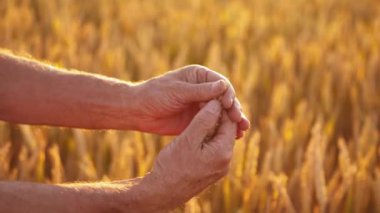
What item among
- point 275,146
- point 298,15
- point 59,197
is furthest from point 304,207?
point 298,15

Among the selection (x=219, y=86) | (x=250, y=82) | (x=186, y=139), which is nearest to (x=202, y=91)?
(x=219, y=86)

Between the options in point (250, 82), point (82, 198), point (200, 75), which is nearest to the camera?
point (82, 198)

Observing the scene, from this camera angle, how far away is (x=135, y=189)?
1.25 metres

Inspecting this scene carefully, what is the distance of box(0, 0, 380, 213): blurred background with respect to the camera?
1.71 meters

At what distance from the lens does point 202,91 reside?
143 centimetres

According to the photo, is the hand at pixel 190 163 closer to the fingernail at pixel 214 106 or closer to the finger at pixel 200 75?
the fingernail at pixel 214 106

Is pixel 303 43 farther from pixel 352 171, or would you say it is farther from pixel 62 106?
pixel 62 106

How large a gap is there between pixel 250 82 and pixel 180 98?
102 centimetres

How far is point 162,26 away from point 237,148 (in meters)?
1.75

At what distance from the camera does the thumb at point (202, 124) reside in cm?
130

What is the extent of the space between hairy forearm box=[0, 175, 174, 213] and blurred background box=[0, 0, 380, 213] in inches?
8.7

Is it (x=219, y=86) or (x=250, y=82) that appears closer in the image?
(x=219, y=86)

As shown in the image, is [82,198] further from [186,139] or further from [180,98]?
[180,98]

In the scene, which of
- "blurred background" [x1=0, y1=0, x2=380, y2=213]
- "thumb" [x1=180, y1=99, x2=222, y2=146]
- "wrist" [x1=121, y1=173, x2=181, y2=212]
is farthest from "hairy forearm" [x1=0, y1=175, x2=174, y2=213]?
"blurred background" [x1=0, y1=0, x2=380, y2=213]
